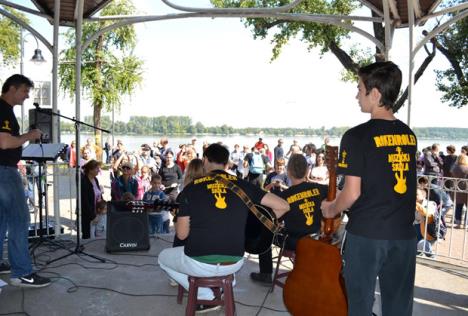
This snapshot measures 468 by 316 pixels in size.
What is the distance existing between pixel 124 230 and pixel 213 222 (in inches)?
113

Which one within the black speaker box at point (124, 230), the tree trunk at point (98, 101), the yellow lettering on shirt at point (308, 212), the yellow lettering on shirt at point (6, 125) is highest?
the tree trunk at point (98, 101)

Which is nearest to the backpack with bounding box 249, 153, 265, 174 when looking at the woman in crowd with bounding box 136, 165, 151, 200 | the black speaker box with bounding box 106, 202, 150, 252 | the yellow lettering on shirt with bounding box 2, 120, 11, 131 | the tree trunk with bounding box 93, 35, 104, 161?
the woman in crowd with bounding box 136, 165, 151, 200

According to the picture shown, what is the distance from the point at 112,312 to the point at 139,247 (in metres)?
1.93

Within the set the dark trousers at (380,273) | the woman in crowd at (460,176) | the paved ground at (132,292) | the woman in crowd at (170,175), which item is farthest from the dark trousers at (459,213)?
the dark trousers at (380,273)

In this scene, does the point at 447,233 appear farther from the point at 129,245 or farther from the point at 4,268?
the point at 4,268

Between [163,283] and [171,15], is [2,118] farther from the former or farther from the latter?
[171,15]

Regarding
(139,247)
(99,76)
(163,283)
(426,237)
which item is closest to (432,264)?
(426,237)

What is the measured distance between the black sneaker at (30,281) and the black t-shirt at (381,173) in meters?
3.35

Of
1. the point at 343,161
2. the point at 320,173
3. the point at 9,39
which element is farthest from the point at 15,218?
the point at 9,39

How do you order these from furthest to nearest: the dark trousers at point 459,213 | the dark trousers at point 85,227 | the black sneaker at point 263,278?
1. the dark trousers at point 459,213
2. the dark trousers at point 85,227
3. the black sneaker at point 263,278

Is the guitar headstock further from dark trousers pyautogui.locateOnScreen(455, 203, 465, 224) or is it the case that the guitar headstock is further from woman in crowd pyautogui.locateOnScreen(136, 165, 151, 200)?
dark trousers pyautogui.locateOnScreen(455, 203, 465, 224)

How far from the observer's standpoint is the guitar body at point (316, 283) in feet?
9.08

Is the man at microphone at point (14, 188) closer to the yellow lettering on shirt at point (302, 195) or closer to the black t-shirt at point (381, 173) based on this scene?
the yellow lettering on shirt at point (302, 195)

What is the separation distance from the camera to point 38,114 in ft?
19.1
